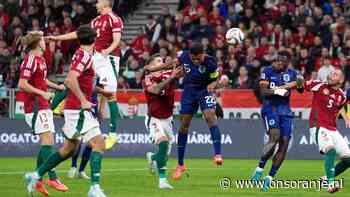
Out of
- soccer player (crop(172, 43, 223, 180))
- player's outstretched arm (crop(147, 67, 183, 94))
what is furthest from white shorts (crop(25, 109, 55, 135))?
soccer player (crop(172, 43, 223, 180))

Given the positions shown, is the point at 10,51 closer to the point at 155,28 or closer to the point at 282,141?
the point at 155,28

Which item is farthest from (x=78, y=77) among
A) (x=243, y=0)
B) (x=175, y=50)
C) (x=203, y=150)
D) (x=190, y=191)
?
(x=243, y=0)

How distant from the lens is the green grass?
18.3 metres

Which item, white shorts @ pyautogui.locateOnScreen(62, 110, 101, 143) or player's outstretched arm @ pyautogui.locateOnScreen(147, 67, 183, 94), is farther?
player's outstretched arm @ pyautogui.locateOnScreen(147, 67, 183, 94)

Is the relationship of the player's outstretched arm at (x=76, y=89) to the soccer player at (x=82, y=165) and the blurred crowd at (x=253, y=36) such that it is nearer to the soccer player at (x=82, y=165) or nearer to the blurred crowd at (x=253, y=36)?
the soccer player at (x=82, y=165)

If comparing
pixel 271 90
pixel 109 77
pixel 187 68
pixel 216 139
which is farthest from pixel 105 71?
pixel 271 90

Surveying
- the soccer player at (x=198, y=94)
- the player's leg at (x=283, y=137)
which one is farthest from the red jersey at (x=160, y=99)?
the player's leg at (x=283, y=137)

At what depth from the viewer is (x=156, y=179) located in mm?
21516

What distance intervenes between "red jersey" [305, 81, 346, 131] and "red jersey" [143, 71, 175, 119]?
2762 mm

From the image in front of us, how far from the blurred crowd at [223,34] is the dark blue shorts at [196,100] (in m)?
9.22

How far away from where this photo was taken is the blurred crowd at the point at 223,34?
107ft

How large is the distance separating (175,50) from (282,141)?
1399 centimetres

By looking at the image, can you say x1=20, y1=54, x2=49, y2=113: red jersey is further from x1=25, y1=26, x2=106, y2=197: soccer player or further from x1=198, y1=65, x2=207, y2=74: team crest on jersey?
x1=198, y1=65, x2=207, y2=74: team crest on jersey

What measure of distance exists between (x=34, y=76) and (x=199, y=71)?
442 cm
